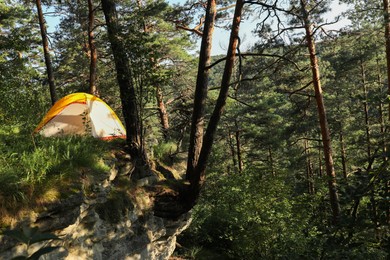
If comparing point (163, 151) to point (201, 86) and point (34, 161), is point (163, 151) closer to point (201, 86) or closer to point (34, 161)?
point (201, 86)

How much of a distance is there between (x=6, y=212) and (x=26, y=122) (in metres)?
2.63

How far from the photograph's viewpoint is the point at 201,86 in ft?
19.1

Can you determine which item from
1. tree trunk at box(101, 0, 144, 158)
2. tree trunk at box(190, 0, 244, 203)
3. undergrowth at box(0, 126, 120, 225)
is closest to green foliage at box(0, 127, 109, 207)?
undergrowth at box(0, 126, 120, 225)

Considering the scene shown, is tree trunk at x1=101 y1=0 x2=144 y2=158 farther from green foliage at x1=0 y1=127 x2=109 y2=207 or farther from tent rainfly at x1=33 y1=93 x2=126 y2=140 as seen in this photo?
tent rainfly at x1=33 y1=93 x2=126 y2=140

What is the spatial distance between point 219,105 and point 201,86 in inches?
26.0

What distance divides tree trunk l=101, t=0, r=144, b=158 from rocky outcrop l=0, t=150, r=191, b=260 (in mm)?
467

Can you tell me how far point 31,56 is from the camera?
16.7 meters

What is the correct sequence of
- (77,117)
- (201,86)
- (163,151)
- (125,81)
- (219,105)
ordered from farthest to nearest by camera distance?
(77,117)
(163,151)
(201,86)
(125,81)
(219,105)

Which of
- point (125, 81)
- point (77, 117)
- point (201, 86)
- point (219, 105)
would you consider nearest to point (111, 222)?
point (125, 81)

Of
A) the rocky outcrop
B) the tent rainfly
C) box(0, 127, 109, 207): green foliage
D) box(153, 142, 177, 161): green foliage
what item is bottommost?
the rocky outcrop

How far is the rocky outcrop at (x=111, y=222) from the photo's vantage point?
352cm

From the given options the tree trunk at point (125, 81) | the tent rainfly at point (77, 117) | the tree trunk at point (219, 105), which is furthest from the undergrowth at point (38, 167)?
the tent rainfly at point (77, 117)

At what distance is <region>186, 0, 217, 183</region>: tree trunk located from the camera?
5.79 m

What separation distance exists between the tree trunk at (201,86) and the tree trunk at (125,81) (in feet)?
3.44
